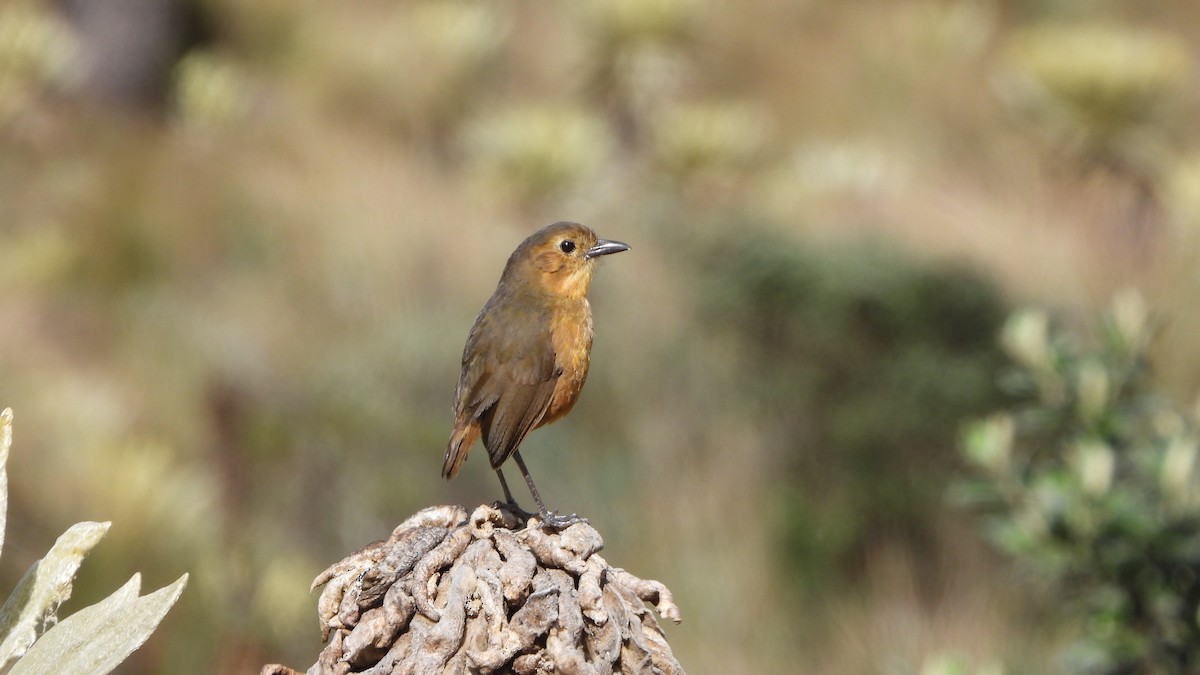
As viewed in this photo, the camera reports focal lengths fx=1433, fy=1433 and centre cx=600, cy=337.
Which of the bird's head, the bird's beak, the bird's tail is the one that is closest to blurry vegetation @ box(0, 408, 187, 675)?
the bird's tail

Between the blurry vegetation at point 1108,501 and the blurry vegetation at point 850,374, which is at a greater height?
the blurry vegetation at point 850,374

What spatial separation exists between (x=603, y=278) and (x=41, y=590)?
33.5 ft

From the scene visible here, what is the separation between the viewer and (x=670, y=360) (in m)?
10.5

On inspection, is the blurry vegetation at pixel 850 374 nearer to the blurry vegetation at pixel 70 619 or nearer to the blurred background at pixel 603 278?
the blurred background at pixel 603 278

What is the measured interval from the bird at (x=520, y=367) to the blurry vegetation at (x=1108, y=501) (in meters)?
1.33

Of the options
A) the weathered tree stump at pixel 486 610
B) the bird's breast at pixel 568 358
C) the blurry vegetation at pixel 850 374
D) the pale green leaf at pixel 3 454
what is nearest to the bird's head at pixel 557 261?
the bird's breast at pixel 568 358

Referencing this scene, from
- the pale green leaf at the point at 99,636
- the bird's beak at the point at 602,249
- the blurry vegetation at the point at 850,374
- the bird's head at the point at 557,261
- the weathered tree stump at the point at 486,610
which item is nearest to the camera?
the pale green leaf at the point at 99,636

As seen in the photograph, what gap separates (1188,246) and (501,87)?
10830 millimetres

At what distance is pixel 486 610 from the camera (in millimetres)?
1790

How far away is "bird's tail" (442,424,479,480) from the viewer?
140 inches

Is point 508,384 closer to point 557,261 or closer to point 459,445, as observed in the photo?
point 459,445

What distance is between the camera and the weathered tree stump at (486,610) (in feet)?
5.77

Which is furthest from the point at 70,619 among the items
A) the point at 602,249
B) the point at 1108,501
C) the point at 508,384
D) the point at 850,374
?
the point at 850,374

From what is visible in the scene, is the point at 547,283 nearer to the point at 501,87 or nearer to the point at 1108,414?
the point at 1108,414
